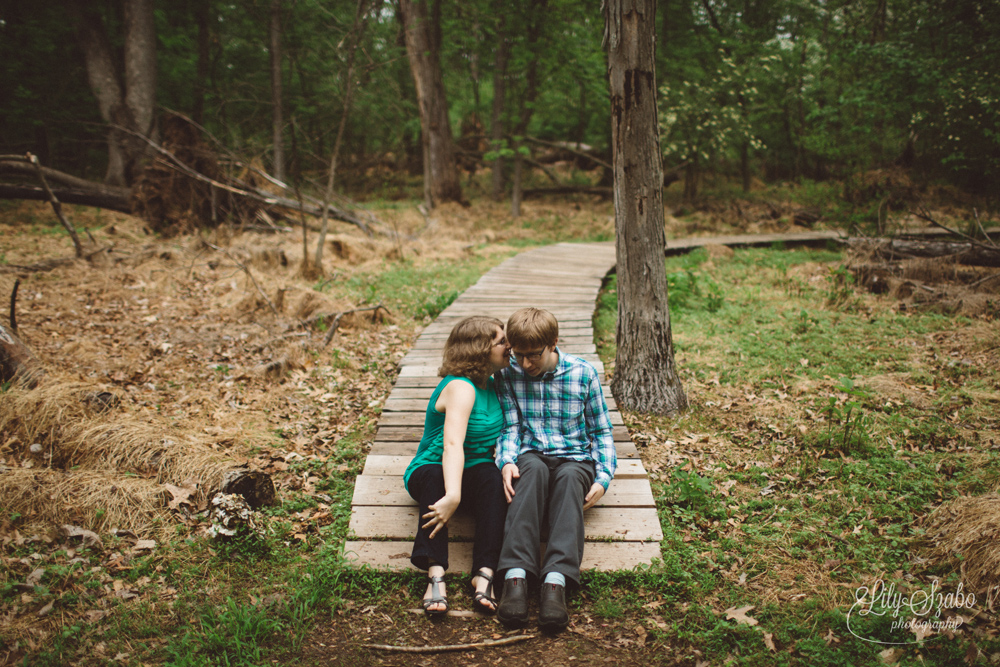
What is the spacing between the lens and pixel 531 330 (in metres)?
3.03

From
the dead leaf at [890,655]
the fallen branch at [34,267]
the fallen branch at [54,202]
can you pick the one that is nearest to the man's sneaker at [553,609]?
the dead leaf at [890,655]

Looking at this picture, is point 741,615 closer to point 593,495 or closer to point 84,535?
point 593,495

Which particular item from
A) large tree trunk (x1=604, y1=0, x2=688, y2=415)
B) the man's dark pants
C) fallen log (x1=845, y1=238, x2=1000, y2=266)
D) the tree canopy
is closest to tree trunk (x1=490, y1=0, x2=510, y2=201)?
the tree canopy

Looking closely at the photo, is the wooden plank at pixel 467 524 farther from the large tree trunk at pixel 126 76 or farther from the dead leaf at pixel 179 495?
the large tree trunk at pixel 126 76

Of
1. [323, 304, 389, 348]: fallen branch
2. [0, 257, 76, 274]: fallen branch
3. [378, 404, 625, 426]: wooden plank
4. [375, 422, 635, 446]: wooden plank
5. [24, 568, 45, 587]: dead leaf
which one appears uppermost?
[0, 257, 76, 274]: fallen branch

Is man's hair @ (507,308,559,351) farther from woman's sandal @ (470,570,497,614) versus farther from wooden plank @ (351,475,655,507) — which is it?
woman's sandal @ (470,570,497,614)

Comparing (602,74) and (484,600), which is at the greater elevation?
(602,74)

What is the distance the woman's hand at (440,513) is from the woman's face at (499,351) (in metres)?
0.84

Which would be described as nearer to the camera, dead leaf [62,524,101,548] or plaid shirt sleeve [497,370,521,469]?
dead leaf [62,524,101,548]

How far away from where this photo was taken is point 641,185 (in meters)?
4.19

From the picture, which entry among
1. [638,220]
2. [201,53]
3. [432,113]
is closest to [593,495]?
[638,220]

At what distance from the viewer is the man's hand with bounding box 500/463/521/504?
296cm

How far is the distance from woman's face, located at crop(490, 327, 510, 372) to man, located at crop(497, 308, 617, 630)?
0.07m

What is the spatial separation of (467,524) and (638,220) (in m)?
2.67
